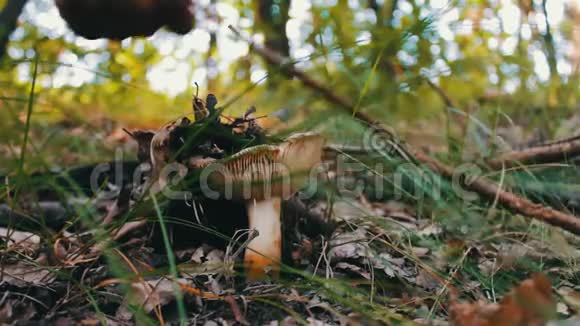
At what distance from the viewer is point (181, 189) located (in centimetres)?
136

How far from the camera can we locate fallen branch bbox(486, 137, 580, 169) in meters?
2.18

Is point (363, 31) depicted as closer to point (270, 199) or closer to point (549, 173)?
point (549, 173)

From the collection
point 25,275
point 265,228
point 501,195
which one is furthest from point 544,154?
point 25,275

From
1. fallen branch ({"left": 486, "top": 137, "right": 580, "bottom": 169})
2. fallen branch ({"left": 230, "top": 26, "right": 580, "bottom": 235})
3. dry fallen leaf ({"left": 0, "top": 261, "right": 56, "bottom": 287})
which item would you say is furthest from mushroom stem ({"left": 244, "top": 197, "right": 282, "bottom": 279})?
fallen branch ({"left": 486, "top": 137, "right": 580, "bottom": 169})

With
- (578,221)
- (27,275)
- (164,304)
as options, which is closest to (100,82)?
(27,275)

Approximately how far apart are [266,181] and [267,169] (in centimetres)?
3

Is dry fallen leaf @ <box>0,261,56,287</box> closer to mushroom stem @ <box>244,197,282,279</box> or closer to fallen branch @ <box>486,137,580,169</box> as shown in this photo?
mushroom stem @ <box>244,197,282,279</box>

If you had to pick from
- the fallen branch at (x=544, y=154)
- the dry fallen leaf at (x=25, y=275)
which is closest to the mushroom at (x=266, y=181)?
the dry fallen leaf at (x=25, y=275)

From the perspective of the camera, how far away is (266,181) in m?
1.41

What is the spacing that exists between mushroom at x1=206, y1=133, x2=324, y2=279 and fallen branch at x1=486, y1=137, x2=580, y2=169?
1.09m

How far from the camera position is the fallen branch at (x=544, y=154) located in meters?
2.18

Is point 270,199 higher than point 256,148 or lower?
lower

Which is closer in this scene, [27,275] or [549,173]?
[27,275]

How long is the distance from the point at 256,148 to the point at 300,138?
0.44ft
